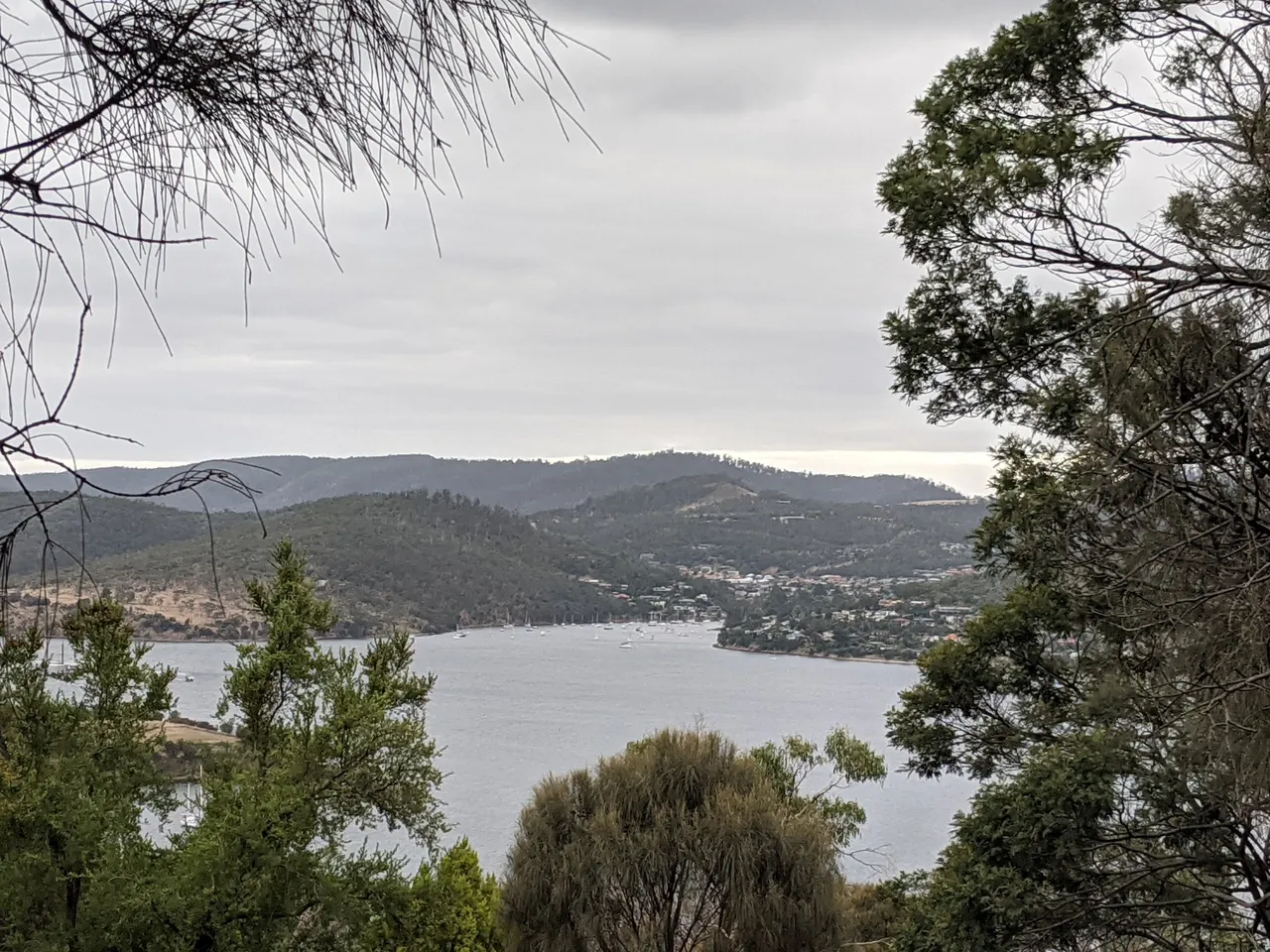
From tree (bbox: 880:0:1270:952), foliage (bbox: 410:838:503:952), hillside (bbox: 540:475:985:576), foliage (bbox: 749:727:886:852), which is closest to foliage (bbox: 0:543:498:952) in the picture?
foliage (bbox: 410:838:503:952)

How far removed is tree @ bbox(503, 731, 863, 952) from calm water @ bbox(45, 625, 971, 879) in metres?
1.61

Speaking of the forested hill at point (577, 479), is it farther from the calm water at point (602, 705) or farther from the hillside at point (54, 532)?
the hillside at point (54, 532)

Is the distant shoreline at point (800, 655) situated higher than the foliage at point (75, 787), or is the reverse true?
the foliage at point (75, 787)

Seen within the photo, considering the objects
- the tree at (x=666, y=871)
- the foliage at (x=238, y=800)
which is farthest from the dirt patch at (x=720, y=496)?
the foliage at (x=238, y=800)

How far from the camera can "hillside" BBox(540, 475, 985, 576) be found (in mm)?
53531

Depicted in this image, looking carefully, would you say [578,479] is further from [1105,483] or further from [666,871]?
[1105,483]

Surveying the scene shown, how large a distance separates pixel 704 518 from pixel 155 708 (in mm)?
65224

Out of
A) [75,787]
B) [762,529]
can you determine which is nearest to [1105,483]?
[75,787]

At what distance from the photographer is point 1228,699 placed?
352cm

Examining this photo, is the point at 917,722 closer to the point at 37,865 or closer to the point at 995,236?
the point at 995,236

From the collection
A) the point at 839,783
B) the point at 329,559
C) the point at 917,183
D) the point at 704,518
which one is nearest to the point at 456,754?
the point at 329,559

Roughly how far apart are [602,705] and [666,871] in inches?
1034

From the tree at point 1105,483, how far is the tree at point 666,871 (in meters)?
2.56

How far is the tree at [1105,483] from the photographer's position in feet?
12.6
